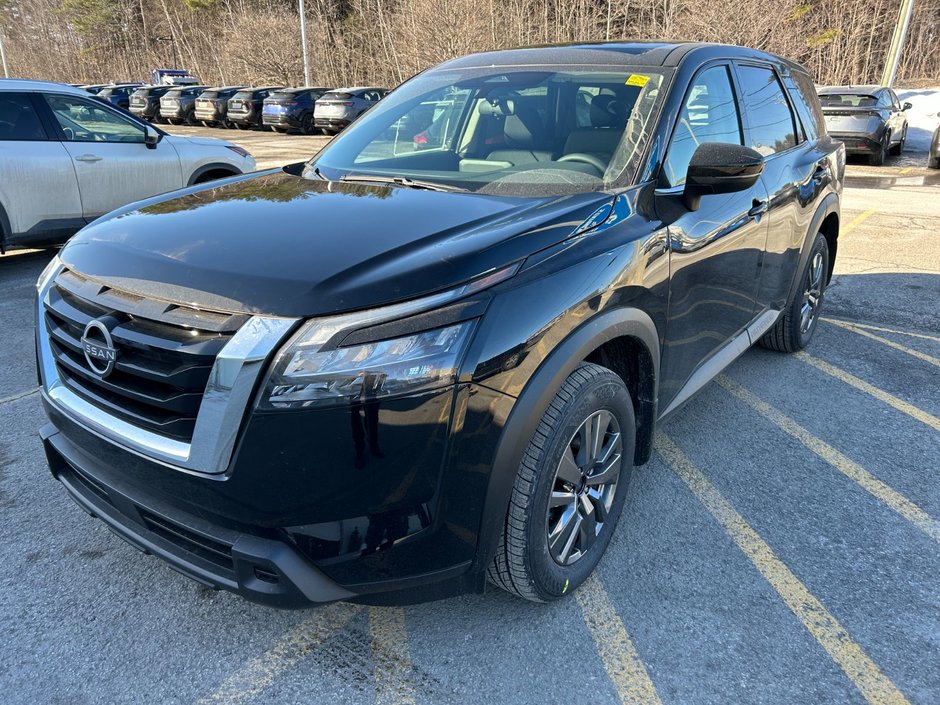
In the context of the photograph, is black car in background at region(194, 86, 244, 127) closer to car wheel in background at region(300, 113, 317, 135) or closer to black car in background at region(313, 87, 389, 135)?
car wheel in background at region(300, 113, 317, 135)

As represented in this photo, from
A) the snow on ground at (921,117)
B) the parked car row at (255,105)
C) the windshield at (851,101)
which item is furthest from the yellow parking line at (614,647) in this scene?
the parked car row at (255,105)

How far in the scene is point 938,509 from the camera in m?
3.12

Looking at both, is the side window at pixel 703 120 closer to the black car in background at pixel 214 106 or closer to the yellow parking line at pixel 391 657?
the yellow parking line at pixel 391 657

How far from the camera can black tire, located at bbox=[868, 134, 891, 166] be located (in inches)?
601

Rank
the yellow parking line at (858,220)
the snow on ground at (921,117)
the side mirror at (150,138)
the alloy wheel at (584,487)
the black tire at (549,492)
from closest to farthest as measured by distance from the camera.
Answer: the black tire at (549,492)
the alloy wheel at (584,487)
the side mirror at (150,138)
the yellow parking line at (858,220)
the snow on ground at (921,117)

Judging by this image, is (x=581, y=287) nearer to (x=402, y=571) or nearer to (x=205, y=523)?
(x=402, y=571)

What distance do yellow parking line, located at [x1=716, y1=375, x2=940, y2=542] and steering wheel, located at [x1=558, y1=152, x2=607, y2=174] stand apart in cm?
194

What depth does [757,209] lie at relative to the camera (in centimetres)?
348

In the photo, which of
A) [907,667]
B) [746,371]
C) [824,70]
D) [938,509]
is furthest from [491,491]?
[824,70]

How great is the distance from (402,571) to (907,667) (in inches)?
66.2

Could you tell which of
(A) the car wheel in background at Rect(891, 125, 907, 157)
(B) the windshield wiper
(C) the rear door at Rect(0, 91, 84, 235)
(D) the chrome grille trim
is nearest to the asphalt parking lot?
(D) the chrome grille trim

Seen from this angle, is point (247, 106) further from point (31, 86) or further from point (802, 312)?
point (802, 312)

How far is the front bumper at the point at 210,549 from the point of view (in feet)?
6.07

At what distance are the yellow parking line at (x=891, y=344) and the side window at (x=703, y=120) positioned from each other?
2500 millimetres
